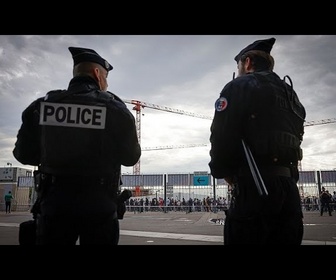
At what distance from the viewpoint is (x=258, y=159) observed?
1.79 m

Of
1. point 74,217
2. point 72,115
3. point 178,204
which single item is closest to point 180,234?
point 74,217

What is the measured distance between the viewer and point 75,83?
211 cm

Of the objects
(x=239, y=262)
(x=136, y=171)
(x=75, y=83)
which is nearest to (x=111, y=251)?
(x=239, y=262)

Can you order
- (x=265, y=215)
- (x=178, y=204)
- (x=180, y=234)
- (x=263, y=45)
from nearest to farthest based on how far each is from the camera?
(x=265, y=215) → (x=263, y=45) → (x=180, y=234) → (x=178, y=204)

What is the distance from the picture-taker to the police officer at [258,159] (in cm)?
170

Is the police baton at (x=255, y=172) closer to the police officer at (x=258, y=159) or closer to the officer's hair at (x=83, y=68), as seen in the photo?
the police officer at (x=258, y=159)

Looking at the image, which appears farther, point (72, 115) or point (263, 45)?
point (263, 45)

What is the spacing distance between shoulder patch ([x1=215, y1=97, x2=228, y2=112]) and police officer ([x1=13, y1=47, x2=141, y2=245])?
0.63 metres

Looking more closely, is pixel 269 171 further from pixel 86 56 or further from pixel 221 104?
pixel 86 56

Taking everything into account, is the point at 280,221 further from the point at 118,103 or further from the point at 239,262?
the point at 118,103

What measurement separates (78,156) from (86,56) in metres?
0.88

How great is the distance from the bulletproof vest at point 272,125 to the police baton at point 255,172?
0.05 m

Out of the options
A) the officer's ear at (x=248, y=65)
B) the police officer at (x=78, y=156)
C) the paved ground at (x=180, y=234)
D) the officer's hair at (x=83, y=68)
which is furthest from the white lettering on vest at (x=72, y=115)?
the paved ground at (x=180, y=234)
